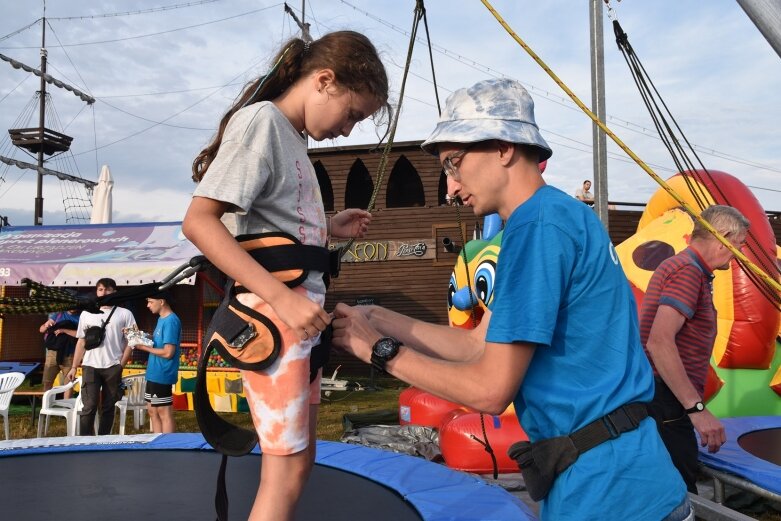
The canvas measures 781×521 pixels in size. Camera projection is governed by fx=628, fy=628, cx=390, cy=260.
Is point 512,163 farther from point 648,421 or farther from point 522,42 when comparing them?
point 522,42

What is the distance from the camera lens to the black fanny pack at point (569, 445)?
3.57 ft

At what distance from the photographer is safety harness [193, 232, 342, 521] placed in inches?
52.1

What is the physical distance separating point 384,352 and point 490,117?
18.9 inches

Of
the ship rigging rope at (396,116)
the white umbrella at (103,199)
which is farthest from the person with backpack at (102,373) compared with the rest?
the white umbrella at (103,199)

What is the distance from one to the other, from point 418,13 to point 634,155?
93 centimetres

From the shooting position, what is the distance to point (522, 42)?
7.64 feet

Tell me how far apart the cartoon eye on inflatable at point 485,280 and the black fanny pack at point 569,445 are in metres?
3.54

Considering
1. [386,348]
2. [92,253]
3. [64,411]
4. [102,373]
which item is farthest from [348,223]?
[92,253]

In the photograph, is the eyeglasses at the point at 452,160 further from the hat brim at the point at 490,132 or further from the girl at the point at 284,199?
the girl at the point at 284,199

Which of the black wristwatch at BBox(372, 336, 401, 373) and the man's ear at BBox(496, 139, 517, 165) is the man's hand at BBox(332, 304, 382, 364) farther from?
the man's ear at BBox(496, 139, 517, 165)

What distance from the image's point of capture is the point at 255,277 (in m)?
1.26

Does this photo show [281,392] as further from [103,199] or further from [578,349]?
[103,199]

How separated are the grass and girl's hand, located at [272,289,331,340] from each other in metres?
5.26

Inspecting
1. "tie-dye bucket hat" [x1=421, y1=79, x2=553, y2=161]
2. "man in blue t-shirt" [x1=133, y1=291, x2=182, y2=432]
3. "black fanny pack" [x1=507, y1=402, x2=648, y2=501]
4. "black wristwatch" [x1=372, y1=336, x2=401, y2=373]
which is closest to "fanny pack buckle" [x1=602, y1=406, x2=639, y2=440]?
"black fanny pack" [x1=507, y1=402, x2=648, y2=501]
